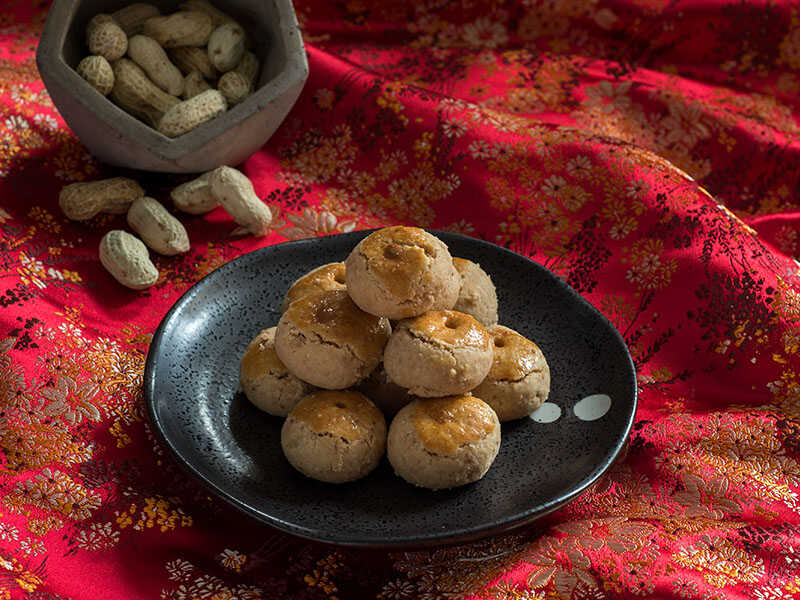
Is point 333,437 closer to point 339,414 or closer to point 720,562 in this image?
point 339,414

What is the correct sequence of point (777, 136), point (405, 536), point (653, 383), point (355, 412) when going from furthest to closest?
point (777, 136) < point (653, 383) < point (355, 412) < point (405, 536)

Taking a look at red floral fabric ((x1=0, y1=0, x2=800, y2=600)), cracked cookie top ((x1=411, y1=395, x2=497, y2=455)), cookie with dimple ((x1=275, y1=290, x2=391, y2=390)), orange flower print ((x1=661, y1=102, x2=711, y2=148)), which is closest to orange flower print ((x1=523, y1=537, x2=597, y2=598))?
red floral fabric ((x1=0, y1=0, x2=800, y2=600))

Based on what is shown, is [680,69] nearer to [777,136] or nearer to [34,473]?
[777,136]

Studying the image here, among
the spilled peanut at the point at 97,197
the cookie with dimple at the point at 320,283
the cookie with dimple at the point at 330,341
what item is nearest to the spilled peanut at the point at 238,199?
the spilled peanut at the point at 97,197

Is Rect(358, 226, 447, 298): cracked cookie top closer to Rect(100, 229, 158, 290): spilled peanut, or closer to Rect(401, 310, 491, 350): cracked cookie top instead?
Rect(401, 310, 491, 350): cracked cookie top

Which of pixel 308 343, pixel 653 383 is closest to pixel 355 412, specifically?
pixel 308 343

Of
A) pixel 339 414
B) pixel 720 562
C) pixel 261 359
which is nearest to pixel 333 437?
pixel 339 414

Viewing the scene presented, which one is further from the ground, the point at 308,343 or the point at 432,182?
the point at 308,343
